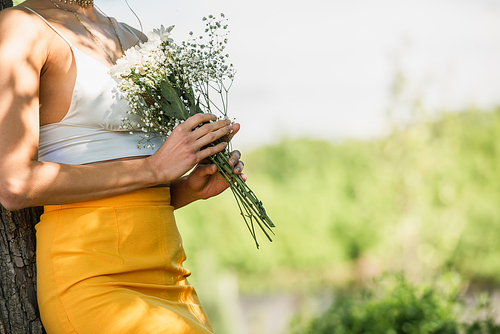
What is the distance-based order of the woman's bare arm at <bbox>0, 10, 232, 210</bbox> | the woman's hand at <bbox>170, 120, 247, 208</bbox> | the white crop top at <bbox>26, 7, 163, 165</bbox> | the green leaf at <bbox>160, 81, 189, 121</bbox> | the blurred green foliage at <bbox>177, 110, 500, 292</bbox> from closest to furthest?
the woman's bare arm at <bbox>0, 10, 232, 210</bbox> → the white crop top at <bbox>26, 7, 163, 165</bbox> → the green leaf at <bbox>160, 81, 189, 121</bbox> → the woman's hand at <bbox>170, 120, 247, 208</bbox> → the blurred green foliage at <bbox>177, 110, 500, 292</bbox>

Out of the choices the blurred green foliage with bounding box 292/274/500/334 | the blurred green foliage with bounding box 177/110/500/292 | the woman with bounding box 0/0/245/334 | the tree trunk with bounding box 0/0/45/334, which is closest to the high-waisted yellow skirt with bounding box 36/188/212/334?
the woman with bounding box 0/0/245/334

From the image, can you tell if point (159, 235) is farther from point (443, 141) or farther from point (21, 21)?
point (443, 141)

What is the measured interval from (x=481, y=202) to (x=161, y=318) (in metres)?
12.5

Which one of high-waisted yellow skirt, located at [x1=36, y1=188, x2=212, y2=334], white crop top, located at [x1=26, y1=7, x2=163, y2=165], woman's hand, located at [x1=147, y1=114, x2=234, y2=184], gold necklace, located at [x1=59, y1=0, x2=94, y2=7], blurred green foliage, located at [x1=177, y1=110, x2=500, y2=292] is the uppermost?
gold necklace, located at [x1=59, y1=0, x2=94, y2=7]

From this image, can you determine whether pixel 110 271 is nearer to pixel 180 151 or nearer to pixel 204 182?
pixel 180 151

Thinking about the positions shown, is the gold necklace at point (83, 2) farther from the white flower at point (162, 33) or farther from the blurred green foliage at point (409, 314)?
the blurred green foliage at point (409, 314)

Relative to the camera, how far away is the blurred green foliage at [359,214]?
27.0 feet

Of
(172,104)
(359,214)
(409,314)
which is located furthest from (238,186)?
(359,214)

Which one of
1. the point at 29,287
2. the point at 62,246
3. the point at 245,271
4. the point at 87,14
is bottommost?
the point at 245,271

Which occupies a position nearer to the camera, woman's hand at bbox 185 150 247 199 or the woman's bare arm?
the woman's bare arm

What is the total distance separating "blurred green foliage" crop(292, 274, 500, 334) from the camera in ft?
12.3

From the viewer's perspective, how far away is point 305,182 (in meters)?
16.1

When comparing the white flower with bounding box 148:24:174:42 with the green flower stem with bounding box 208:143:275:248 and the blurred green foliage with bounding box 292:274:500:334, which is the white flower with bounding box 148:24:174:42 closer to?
the green flower stem with bounding box 208:143:275:248

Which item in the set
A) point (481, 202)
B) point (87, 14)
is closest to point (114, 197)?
point (87, 14)
